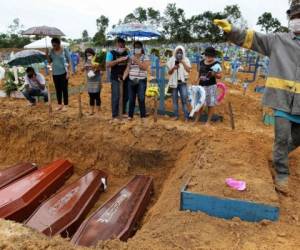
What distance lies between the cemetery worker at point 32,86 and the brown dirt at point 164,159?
1.15 ft

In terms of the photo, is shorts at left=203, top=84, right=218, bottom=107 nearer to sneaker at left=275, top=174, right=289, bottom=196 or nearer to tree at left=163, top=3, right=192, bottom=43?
sneaker at left=275, top=174, right=289, bottom=196

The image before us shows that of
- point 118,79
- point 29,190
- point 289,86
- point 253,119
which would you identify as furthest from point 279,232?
point 253,119

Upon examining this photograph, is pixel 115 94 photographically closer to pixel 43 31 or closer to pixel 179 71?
pixel 179 71

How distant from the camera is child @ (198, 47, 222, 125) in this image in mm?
7211

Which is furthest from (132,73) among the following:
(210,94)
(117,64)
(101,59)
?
(210,94)

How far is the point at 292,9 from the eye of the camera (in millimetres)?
4164

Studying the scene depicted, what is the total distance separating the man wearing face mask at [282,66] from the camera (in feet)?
13.7

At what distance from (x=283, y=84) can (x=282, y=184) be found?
1.28 metres

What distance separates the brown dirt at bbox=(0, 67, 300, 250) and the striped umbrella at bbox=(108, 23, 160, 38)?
1.96 metres

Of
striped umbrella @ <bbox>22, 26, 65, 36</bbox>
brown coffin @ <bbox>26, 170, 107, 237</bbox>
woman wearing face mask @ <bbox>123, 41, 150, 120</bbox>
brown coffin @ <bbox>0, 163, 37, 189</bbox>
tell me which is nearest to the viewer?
brown coffin @ <bbox>26, 170, 107, 237</bbox>

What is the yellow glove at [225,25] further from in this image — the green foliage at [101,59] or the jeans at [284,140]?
the green foliage at [101,59]

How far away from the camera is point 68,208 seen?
17.5 feet

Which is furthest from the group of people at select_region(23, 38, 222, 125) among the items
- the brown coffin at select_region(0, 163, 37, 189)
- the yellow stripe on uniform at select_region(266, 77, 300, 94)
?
the yellow stripe on uniform at select_region(266, 77, 300, 94)

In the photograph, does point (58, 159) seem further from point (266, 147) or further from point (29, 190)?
point (266, 147)
